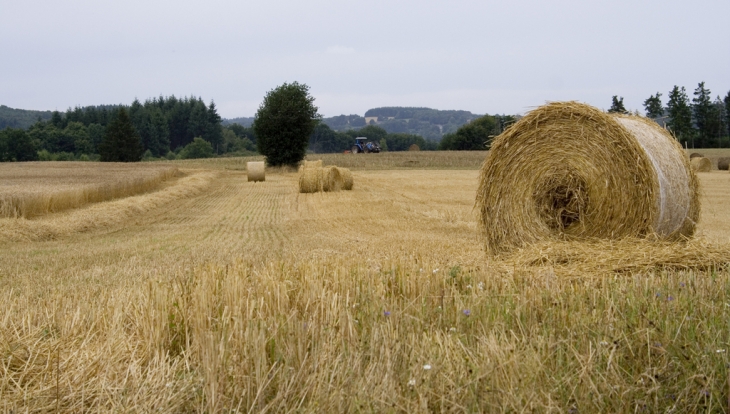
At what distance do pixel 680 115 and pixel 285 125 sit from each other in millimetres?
57437

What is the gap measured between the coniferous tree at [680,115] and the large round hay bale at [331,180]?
59.2 meters

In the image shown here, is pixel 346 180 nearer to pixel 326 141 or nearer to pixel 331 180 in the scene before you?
pixel 331 180

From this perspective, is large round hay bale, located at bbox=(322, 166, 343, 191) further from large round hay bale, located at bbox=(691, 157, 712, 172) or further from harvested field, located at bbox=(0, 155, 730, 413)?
large round hay bale, located at bbox=(691, 157, 712, 172)

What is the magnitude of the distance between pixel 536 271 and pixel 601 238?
2.32m

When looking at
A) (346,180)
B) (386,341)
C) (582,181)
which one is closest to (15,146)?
(346,180)

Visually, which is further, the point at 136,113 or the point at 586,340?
the point at 136,113

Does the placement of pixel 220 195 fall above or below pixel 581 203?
below

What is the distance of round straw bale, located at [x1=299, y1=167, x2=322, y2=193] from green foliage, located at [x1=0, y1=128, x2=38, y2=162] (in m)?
82.1

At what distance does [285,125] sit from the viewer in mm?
55500

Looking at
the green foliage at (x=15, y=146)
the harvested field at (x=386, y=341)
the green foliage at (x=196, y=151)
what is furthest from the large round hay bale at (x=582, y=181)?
the green foliage at (x=196, y=151)

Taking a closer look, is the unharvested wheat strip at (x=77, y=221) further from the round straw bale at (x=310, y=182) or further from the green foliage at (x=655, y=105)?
the green foliage at (x=655, y=105)

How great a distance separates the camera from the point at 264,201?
86.6 ft

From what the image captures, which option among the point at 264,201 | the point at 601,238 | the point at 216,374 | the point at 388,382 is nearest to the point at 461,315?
the point at 388,382

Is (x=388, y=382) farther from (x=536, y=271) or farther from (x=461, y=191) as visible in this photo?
(x=461, y=191)
